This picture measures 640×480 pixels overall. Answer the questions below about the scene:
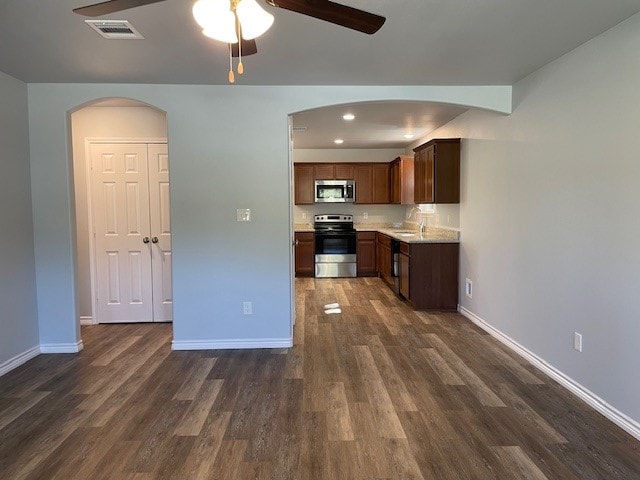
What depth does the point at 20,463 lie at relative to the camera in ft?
6.45

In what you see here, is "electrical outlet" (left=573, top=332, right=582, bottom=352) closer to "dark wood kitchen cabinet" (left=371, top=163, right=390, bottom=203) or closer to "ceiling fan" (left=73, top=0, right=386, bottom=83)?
"ceiling fan" (left=73, top=0, right=386, bottom=83)

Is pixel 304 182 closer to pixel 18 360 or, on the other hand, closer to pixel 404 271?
pixel 404 271

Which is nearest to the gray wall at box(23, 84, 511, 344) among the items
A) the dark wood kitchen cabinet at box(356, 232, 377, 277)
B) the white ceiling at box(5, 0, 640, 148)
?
the white ceiling at box(5, 0, 640, 148)

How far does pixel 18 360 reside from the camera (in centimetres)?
320

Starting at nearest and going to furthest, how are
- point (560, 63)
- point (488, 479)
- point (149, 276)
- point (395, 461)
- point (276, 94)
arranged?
point (488, 479), point (395, 461), point (560, 63), point (276, 94), point (149, 276)

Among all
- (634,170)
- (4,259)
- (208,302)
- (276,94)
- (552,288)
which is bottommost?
(208,302)

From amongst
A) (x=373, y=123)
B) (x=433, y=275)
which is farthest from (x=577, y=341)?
(x=373, y=123)

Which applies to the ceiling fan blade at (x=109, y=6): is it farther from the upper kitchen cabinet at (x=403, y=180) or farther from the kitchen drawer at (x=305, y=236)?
the kitchen drawer at (x=305, y=236)

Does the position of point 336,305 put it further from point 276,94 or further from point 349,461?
point 349,461

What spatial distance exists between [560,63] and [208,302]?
3.36 metres

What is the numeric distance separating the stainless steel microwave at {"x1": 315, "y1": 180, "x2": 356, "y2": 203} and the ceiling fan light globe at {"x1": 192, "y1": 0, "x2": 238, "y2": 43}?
18.6 feet

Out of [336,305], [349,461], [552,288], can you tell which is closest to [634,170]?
[552,288]

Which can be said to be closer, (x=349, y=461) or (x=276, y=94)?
(x=349, y=461)

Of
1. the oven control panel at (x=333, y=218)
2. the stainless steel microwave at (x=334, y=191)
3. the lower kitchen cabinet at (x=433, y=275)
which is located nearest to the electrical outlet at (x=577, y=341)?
the lower kitchen cabinet at (x=433, y=275)
